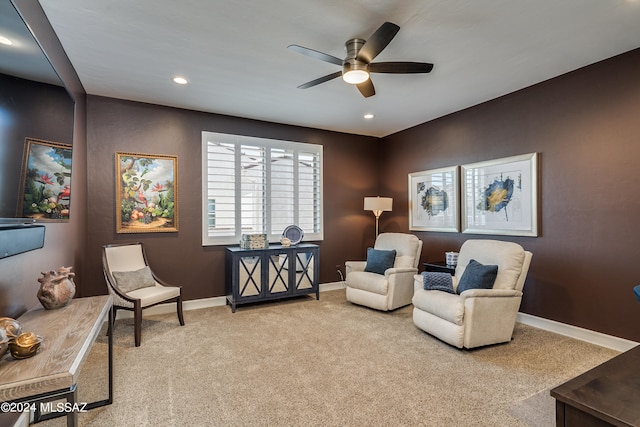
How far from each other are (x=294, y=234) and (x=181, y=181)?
1.78 m

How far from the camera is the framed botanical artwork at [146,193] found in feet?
12.8

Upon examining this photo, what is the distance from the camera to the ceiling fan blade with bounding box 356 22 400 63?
207 centimetres

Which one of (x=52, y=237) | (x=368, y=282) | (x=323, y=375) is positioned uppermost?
(x=52, y=237)

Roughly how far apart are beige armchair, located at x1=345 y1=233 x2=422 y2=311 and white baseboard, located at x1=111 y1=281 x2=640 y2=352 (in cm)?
134

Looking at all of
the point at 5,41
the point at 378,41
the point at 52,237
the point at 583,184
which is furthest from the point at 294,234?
the point at 5,41

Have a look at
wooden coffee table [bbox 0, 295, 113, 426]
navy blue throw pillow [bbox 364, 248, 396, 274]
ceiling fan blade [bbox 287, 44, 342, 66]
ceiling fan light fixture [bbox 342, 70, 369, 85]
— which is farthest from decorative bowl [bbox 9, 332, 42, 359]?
navy blue throw pillow [bbox 364, 248, 396, 274]

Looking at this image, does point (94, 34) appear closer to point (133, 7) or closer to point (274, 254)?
point (133, 7)

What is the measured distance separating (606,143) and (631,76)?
602 mm

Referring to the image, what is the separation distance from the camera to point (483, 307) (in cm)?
287

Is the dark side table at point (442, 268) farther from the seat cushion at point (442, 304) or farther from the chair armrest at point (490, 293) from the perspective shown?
the chair armrest at point (490, 293)

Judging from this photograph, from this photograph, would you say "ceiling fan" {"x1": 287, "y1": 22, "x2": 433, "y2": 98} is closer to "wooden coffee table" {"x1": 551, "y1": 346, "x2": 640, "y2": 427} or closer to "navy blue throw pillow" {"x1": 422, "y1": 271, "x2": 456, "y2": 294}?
"navy blue throw pillow" {"x1": 422, "y1": 271, "x2": 456, "y2": 294}

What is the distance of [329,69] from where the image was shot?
3.17m

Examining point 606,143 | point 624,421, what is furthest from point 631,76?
point 624,421

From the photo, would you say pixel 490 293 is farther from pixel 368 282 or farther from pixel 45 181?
pixel 45 181
